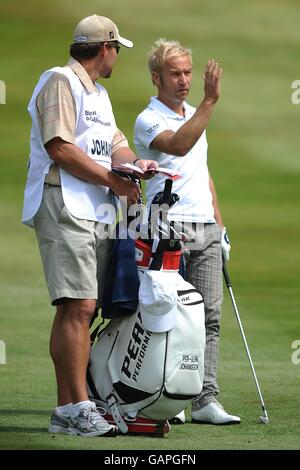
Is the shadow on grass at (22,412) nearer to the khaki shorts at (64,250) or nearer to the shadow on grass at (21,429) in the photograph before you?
the shadow on grass at (21,429)

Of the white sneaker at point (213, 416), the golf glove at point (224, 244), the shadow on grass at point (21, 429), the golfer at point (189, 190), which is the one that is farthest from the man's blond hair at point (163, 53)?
the shadow on grass at point (21, 429)

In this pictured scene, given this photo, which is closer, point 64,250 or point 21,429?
point 64,250

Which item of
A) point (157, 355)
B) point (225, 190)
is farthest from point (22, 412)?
point (225, 190)

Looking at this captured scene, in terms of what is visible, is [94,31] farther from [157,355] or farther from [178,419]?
[178,419]

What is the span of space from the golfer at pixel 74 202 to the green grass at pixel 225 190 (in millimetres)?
249

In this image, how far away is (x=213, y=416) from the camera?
6531 millimetres

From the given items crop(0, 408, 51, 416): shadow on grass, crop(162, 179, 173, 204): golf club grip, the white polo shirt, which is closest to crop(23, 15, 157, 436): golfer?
crop(162, 179, 173, 204): golf club grip

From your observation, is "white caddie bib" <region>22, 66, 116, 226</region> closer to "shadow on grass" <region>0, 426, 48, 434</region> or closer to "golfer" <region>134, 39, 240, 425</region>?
"golfer" <region>134, 39, 240, 425</region>

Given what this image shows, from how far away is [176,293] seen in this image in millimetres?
5871

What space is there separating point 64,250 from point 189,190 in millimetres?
1017

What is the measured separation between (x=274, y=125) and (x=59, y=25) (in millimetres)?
5582

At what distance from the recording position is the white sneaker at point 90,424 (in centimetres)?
573

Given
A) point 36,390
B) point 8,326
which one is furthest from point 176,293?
point 8,326

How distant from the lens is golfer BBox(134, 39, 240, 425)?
21.6 ft
